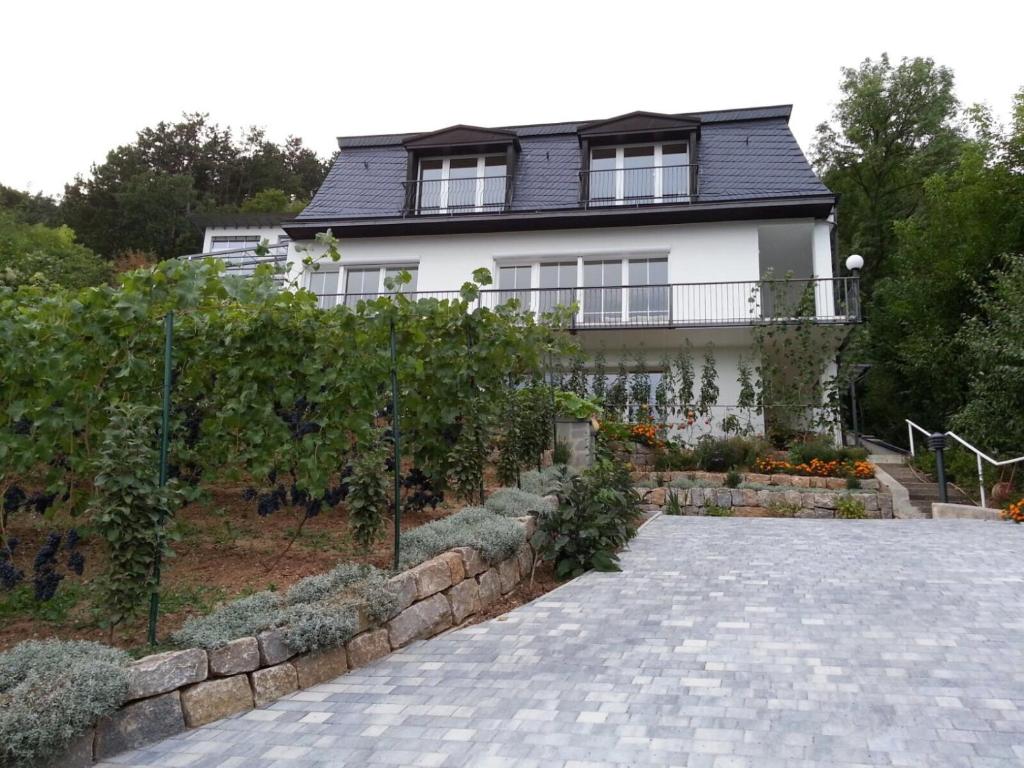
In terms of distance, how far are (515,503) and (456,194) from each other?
457 inches

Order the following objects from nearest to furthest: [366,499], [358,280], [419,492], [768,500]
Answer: [366,499], [419,492], [768,500], [358,280]

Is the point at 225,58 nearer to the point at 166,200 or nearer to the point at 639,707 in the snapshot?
the point at 639,707

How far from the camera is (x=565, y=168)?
16578 millimetres

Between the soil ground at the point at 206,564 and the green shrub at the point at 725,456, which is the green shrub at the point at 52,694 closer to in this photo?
the soil ground at the point at 206,564

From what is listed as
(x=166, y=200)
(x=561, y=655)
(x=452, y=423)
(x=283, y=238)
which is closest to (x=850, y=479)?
(x=452, y=423)

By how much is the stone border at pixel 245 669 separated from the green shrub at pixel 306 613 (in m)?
0.06

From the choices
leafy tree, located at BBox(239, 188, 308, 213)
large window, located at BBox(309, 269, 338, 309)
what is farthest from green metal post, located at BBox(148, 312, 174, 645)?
leafy tree, located at BBox(239, 188, 308, 213)

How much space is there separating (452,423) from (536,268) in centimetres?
1015

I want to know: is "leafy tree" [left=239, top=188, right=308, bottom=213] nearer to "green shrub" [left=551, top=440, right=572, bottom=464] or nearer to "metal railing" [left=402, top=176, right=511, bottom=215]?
"metal railing" [left=402, top=176, right=511, bottom=215]

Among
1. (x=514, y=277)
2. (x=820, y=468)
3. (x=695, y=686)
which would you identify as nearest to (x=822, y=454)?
(x=820, y=468)

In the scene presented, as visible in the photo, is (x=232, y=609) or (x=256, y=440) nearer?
(x=232, y=609)

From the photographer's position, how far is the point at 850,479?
33.3 feet

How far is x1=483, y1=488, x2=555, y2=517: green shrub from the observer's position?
247 inches

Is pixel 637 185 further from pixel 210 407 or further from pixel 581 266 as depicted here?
pixel 210 407
